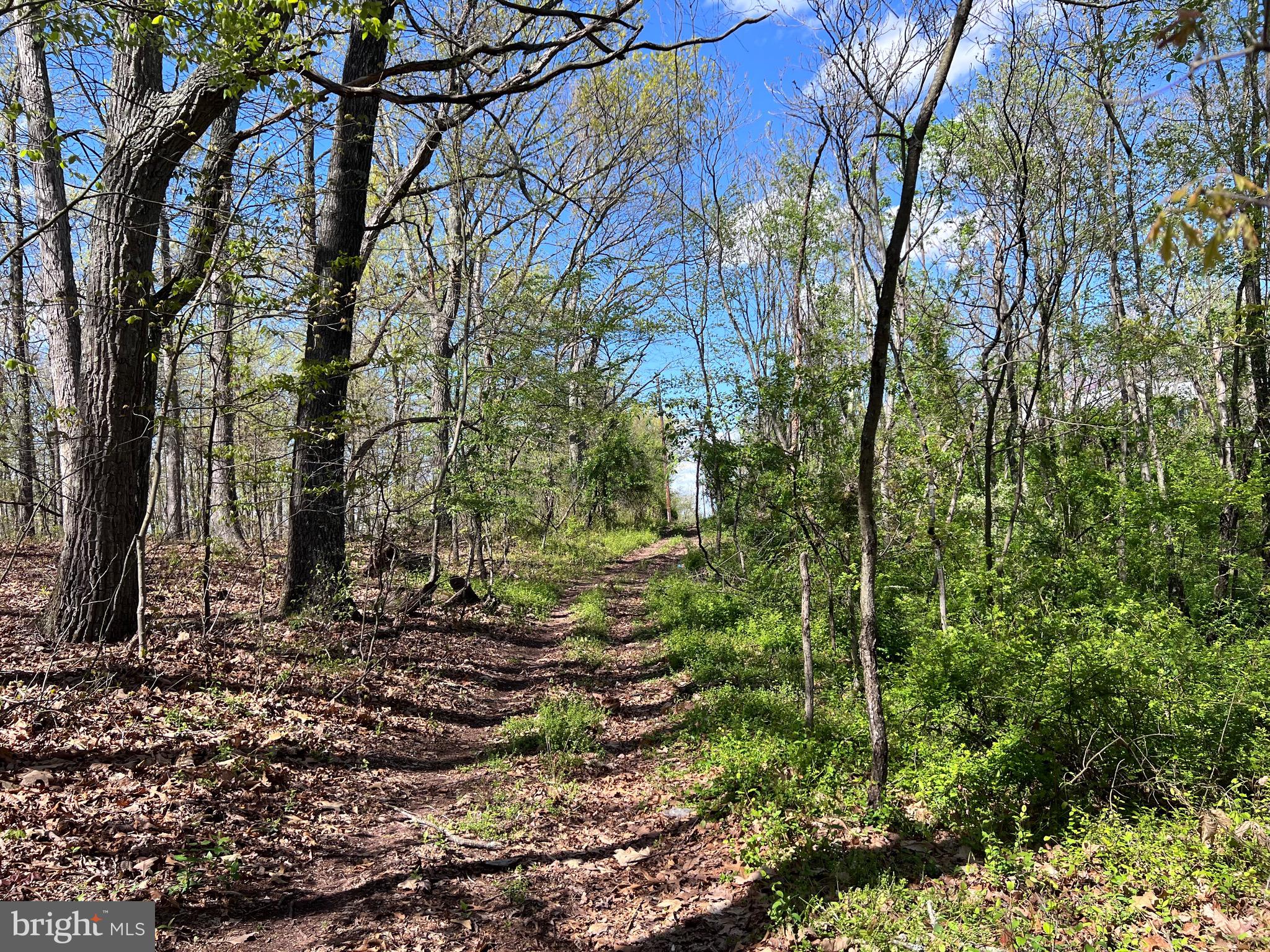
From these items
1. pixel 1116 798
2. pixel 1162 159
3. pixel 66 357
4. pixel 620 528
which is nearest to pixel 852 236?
pixel 1162 159

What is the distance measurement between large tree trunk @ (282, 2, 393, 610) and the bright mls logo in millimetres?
4224

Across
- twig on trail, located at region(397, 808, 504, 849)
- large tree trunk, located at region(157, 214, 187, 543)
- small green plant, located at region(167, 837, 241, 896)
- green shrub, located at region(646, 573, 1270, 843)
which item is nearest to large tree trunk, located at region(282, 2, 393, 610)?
large tree trunk, located at region(157, 214, 187, 543)

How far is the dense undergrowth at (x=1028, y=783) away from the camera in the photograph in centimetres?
312

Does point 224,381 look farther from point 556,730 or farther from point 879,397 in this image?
point 879,397

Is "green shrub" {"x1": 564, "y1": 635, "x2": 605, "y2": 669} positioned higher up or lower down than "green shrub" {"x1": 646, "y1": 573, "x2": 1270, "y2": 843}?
lower down

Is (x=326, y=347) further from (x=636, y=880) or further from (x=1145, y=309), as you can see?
(x=1145, y=309)

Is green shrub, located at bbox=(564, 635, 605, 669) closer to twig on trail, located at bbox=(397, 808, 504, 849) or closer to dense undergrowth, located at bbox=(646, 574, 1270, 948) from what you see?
dense undergrowth, located at bbox=(646, 574, 1270, 948)

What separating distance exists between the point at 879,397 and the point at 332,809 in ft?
14.6

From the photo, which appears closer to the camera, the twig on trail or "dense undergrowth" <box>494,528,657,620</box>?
the twig on trail

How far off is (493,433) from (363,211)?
3365 millimetres

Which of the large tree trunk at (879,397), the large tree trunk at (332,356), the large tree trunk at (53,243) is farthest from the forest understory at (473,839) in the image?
the large tree trunk at (53,243)

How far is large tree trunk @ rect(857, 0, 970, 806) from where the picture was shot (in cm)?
372

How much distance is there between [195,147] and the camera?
598 cm

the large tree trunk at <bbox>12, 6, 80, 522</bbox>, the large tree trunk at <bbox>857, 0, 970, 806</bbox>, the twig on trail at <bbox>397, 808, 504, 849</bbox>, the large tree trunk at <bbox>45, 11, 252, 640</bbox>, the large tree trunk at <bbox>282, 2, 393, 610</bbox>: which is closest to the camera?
the large tree trunk at <bbox>857, 0, 970, 806</bbox>
